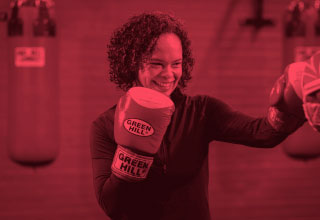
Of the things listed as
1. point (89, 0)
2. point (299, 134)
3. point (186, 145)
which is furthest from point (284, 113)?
point (89, 0)

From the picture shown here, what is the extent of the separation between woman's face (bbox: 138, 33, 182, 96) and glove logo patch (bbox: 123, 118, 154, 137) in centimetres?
17

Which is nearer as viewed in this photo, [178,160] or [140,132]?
[140,132]

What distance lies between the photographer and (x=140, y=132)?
1.08 meters

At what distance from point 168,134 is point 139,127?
21 cm

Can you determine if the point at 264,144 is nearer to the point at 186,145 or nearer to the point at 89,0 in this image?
the point at 186,145

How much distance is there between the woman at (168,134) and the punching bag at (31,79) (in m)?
1.09

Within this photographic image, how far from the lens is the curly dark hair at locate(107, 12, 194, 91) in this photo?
1214 millimetres

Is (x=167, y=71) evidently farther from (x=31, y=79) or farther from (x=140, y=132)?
(x=31, y=79)

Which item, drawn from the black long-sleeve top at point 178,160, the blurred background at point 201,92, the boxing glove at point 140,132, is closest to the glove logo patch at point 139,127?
the boxing glove at point 140,132

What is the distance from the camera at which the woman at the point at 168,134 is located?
1170 mm

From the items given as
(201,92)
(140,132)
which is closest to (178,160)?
(140,132)

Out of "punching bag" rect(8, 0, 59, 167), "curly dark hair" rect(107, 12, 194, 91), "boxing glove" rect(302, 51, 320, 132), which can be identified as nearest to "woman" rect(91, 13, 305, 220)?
"curly dark hair" rect(107, 12, 194, 91)

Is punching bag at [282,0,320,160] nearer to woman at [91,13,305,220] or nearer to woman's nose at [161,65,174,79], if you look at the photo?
woman at [91,13,305,220]

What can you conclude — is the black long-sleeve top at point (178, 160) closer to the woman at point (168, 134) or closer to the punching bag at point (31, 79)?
the woman at point (168, 134)
